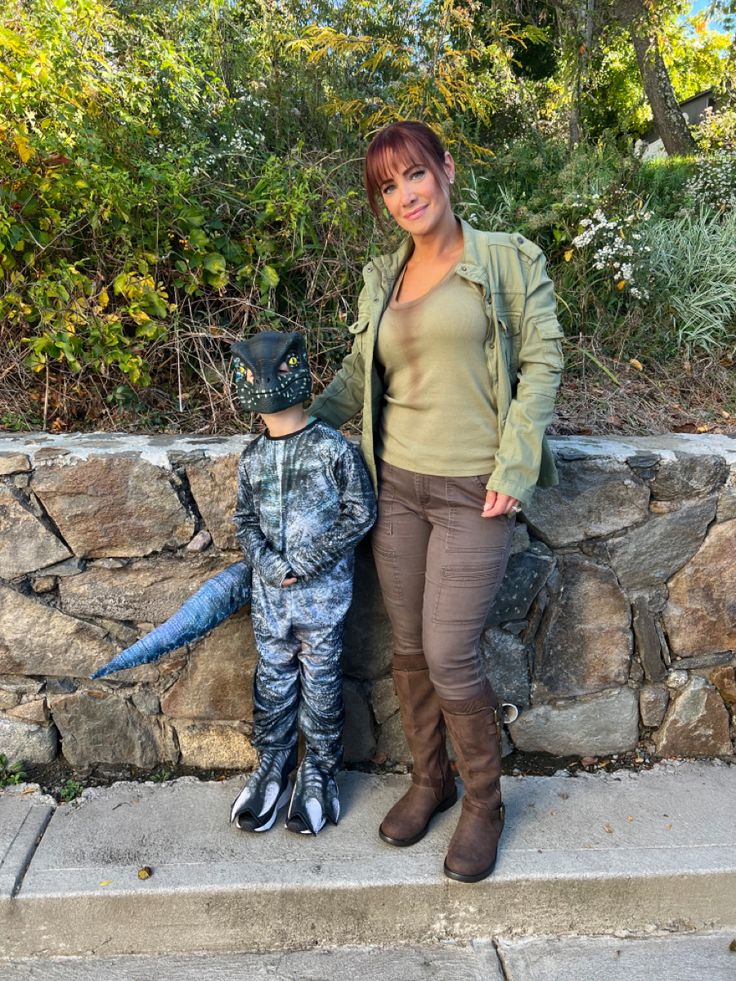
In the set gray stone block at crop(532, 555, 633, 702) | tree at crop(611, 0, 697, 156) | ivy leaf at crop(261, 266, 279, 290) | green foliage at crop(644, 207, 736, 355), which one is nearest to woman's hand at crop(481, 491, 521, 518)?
gray stone block at crop(532, 555, 633, 702)

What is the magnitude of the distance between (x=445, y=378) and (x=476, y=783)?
3.82 feet

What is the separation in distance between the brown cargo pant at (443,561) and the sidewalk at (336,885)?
59 cm

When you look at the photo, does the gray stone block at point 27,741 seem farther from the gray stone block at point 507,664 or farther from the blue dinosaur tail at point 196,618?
the gray stone block at point 507,664

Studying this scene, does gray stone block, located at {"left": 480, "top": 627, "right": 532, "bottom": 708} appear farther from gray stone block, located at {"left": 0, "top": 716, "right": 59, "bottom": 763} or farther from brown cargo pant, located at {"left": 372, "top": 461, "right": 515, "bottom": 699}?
gray stone block, located at {"left": 0, "top": 716, "right": 59, "bottom": 763}

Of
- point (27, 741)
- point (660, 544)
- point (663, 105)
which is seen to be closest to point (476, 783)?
point (660, 544)

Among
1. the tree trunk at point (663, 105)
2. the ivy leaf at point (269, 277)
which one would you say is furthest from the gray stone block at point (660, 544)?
the tree trunk at point (663, 105)

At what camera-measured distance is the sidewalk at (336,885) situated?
2.04 metres

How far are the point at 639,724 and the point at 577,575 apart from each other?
65 cm

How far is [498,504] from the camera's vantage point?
187cm

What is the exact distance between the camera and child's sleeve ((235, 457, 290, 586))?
209 cm

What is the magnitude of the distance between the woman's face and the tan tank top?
15cm

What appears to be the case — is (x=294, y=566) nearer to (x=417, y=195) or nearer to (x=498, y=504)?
(x=498, y=504)

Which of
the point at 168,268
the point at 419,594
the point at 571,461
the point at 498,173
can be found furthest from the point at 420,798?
the point at 498,173

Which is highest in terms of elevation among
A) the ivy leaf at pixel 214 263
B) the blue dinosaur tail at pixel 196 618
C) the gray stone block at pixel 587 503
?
the ivy leaf at pixel 214 263
